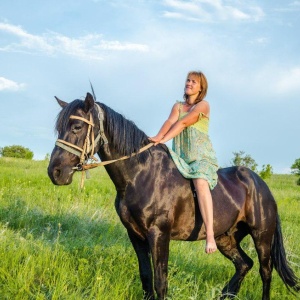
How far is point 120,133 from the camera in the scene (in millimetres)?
4711

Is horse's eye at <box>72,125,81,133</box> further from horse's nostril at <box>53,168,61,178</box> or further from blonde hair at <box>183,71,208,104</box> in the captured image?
blonde hair at <box>183,71,208,104</box>

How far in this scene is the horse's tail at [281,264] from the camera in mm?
6199

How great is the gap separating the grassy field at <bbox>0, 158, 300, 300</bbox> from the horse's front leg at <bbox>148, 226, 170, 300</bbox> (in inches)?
8.8

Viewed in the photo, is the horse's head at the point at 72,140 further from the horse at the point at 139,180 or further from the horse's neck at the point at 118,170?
the horse's neck at the point at 118,170

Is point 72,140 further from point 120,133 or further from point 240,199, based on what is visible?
point 240,199

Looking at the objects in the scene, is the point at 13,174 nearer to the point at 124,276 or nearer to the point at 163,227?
the point at 124,276

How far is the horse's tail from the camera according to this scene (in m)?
6.20

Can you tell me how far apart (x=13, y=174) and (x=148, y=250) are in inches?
447

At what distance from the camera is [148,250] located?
5039mm

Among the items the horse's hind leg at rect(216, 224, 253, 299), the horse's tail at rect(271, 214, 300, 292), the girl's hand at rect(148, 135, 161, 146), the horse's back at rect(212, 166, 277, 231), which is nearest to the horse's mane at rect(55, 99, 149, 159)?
the girl's hand at rect(148, 135, 161, 146)

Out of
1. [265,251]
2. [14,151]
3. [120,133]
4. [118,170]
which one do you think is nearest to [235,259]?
[265,251]

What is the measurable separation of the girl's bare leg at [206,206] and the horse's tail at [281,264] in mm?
1635

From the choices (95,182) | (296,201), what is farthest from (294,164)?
(95,182)

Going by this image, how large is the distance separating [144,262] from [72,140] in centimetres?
160
